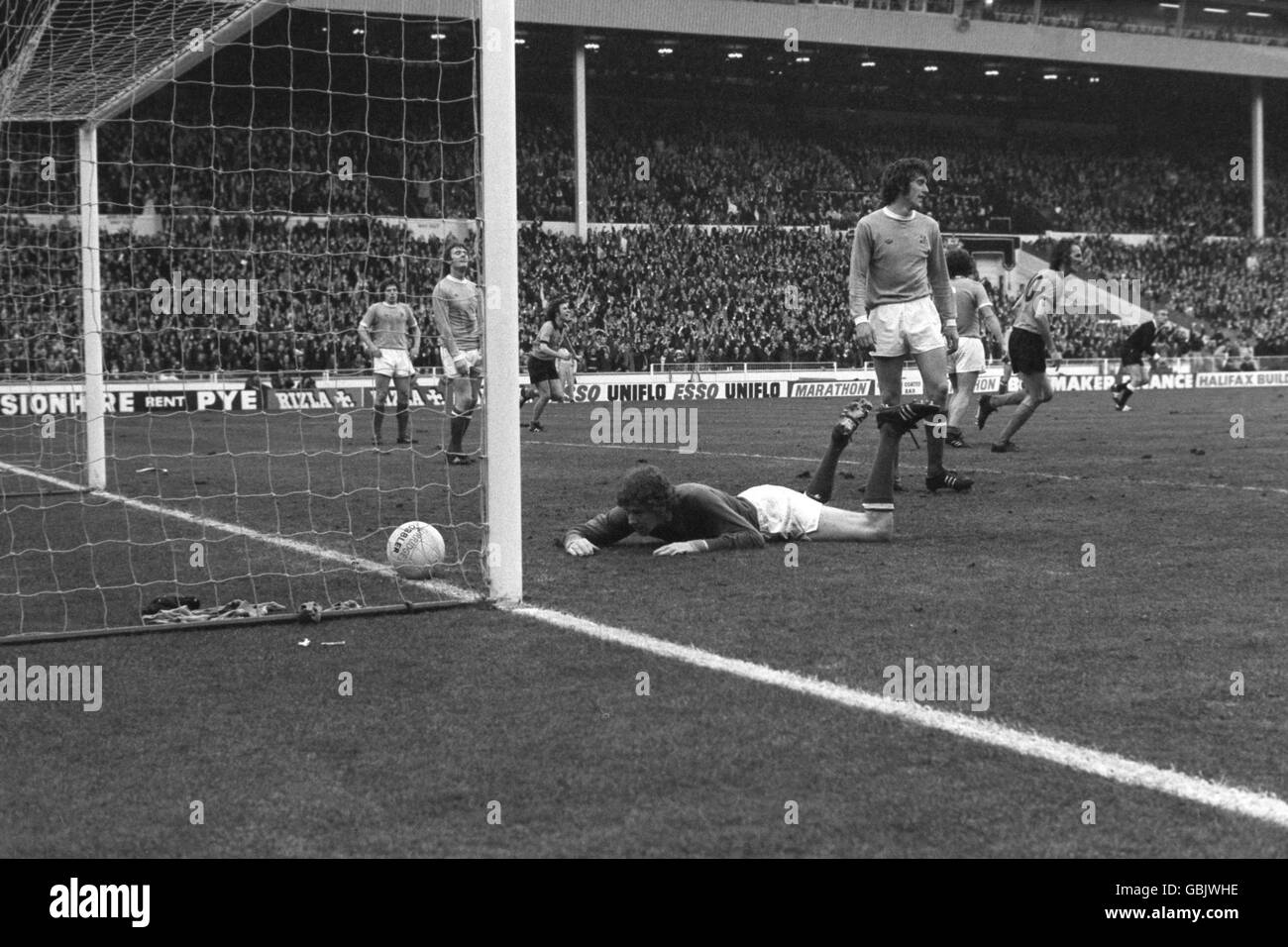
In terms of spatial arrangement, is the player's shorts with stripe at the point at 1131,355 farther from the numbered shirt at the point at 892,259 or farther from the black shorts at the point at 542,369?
the numbered shirt at the point at 892,259

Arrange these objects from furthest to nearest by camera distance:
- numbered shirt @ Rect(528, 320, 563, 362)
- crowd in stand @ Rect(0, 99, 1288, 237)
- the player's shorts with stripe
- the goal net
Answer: crowd in stand @ Rect(0, 99, 1288, 237), the player's shorts with stripe, numbered shirt @ Rect(528, 320, 563, 362), the goal net

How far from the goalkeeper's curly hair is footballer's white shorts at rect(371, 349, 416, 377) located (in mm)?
9619

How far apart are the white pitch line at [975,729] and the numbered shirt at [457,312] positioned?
7265 mm

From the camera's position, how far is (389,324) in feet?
54.8

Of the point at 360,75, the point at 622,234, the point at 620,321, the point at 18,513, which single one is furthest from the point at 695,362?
the point at 18,513

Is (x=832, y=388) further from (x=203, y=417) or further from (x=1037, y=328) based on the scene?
(x=1037, y=328)

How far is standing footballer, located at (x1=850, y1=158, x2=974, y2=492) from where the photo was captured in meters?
9.23

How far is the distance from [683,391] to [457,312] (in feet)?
67.3

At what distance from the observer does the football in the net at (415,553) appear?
6852mm
